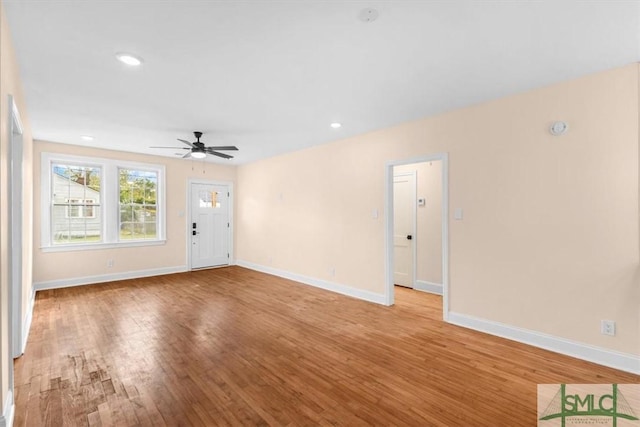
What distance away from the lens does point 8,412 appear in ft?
6.06

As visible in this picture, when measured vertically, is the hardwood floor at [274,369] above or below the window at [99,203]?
below

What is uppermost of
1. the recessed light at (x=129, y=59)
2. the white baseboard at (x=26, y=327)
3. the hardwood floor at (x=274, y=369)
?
the recessed light at (x=129, y=59)

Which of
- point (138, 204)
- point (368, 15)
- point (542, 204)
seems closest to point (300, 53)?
point (368, 15)

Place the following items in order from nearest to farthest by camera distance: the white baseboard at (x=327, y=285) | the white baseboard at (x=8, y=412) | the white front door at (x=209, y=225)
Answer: the white baseboard at (x=8, y=412) < the white baseboard at (x=327, y=285) < the white front door at (x=209, y=225)

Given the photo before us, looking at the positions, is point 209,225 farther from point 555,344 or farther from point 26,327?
point 555,344

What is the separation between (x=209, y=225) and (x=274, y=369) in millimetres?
5386

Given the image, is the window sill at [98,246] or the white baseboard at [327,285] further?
the window sill at [98,246]

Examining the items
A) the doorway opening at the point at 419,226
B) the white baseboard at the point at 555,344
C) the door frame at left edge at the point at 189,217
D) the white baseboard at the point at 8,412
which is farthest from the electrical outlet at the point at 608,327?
the door frame at left edge at the point at 189,217

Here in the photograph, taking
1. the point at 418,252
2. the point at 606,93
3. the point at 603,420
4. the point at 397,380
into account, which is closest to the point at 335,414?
the point at 397,380

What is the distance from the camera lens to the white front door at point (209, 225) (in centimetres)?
702

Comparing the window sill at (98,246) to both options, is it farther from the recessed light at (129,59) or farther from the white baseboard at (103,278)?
the recessed light at (129,59)

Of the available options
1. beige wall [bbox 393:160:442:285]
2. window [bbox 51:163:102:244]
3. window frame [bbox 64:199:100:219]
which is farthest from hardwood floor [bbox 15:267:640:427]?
window frame [bbox 64:199:100:219]

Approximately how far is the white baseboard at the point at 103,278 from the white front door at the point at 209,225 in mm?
537

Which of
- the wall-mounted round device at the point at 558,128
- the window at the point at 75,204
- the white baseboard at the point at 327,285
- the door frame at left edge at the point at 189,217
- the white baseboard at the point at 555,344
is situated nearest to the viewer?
the white baseboard at the point at 555,344
